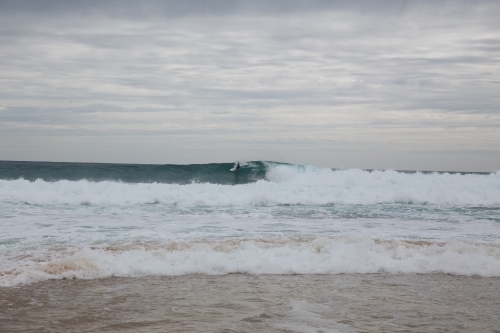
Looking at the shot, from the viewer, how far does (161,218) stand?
1268 cm

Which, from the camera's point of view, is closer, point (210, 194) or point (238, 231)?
point (238, 231)

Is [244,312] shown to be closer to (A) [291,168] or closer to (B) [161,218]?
(B) [161,218]

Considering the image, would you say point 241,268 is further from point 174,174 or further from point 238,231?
point 174,174

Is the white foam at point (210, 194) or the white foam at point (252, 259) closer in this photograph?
the white foam at point (252, 259)

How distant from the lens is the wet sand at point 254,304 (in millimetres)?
4582

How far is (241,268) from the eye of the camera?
23.4 ft

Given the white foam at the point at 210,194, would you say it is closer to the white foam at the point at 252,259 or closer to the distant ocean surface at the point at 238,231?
the distant ocean surface at the point at 238,231

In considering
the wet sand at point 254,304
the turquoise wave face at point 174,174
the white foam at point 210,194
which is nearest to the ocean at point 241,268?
the wet sand at point 254,304

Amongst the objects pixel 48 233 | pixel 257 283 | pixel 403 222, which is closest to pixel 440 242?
pixel 403 222

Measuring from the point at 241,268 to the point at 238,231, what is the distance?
3515 millimetres

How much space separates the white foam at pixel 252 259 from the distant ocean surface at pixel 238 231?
0.7 inches

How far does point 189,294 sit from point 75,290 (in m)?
1.49

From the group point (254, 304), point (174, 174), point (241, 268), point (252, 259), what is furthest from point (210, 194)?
point (174, 174)

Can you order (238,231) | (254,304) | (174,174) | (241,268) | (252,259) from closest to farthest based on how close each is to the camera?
(254,304), (241,268), (252,259), (238,231), (174,174)
